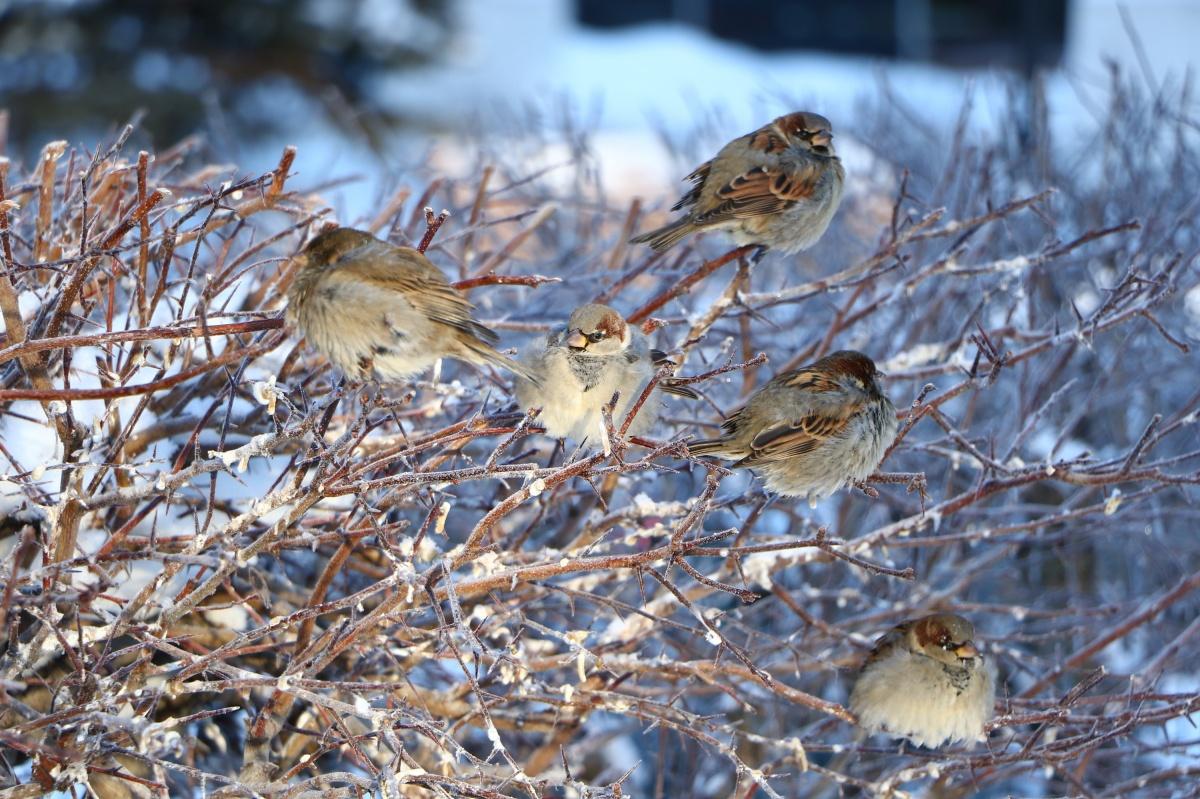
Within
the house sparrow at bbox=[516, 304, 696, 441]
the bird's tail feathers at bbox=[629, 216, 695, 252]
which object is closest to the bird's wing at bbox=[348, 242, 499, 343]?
the house sparrow at bbox=[516, 304, 696, 441]

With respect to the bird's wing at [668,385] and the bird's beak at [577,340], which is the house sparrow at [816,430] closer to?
the bird's wing at [668,385]

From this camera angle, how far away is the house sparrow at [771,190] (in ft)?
14.8

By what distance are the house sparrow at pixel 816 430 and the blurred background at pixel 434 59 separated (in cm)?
942

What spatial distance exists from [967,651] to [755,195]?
158cm

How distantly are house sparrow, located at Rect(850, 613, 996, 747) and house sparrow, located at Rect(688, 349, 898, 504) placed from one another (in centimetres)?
67

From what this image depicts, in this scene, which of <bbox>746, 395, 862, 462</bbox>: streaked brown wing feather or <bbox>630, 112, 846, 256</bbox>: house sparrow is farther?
<bbox>630, 112, 846, 256</bbox>: house sparrow

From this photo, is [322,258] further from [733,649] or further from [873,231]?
[873,231]

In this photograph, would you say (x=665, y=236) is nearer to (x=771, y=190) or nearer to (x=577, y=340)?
(x=771, y=190)

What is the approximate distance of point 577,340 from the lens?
3514 millimetres

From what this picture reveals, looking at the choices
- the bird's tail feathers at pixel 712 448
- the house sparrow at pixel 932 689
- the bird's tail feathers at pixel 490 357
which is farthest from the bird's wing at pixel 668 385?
the house sparrow at pixel 932 689

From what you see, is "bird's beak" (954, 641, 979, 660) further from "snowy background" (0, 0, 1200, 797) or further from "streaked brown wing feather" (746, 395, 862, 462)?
"streaked brown wing feather" (746, 395, 862, 462)

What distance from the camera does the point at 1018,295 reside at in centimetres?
428

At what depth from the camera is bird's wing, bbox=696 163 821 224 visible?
4.49 m

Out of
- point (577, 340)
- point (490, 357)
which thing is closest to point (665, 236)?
point (577, 340)
